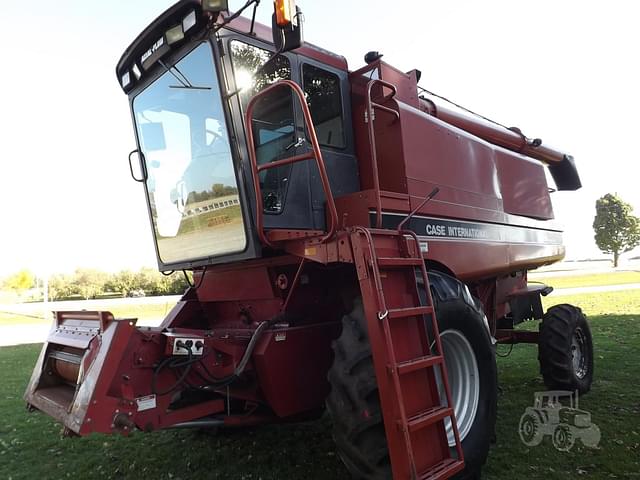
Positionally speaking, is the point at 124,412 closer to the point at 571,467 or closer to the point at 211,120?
the point at 211,120

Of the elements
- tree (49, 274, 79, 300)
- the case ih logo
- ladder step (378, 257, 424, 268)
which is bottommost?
the case ih logo

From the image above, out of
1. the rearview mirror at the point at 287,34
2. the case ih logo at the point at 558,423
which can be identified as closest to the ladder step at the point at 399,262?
the rearview mirror at the point at 287,34

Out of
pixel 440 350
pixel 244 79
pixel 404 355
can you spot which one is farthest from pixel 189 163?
pixel 440 350

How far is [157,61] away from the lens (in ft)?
13.0

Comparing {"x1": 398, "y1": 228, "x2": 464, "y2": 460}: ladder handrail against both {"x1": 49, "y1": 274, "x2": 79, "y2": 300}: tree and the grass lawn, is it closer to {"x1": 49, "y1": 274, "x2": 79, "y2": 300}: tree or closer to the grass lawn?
the grass lawn

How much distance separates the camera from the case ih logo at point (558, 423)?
4.41 meters

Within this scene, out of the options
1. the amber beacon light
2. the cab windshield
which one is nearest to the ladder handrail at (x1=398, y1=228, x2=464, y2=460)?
the cab windshield

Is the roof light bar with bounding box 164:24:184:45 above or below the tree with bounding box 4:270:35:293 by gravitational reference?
below

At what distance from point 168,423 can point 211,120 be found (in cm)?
219

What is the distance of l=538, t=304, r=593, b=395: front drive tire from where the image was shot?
5852mm

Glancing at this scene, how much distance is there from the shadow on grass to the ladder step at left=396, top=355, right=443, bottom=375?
4.21 feet

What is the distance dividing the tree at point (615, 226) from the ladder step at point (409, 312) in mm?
56915

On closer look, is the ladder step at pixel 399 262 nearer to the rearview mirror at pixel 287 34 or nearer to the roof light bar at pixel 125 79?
the rearview mirror at pixel 287 34

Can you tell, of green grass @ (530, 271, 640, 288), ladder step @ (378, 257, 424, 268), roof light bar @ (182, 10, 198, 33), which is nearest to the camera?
ladder step @ (378, 257, 424, 268)
